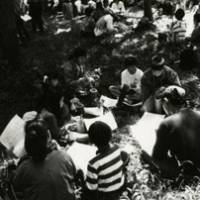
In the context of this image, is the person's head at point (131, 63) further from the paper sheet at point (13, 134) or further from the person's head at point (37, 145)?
the person's head at point (37, 145)

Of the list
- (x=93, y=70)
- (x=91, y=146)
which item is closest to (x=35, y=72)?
(x=93, y=70)

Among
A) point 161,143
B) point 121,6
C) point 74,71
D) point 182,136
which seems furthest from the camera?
point 121,6

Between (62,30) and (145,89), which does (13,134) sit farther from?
(62,30)

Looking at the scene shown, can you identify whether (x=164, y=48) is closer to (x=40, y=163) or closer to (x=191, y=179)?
(x=191, y=179)

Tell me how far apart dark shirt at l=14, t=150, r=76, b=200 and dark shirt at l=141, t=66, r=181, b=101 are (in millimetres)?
2650

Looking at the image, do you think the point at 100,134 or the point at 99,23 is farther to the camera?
the point at 99,23

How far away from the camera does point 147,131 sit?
542 cm

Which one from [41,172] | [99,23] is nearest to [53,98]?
[41,172]

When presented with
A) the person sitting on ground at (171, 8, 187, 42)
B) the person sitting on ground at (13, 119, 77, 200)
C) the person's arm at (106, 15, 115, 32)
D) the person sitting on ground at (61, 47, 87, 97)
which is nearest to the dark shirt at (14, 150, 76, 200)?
the person sitting on ground at (13, 119, 77, 200)

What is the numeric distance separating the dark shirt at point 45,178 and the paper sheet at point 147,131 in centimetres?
151

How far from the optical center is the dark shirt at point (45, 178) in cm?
→ 388

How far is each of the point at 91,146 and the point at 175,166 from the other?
125 cm

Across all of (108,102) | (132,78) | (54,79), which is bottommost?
(108,102)

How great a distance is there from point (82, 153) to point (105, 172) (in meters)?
0.98
